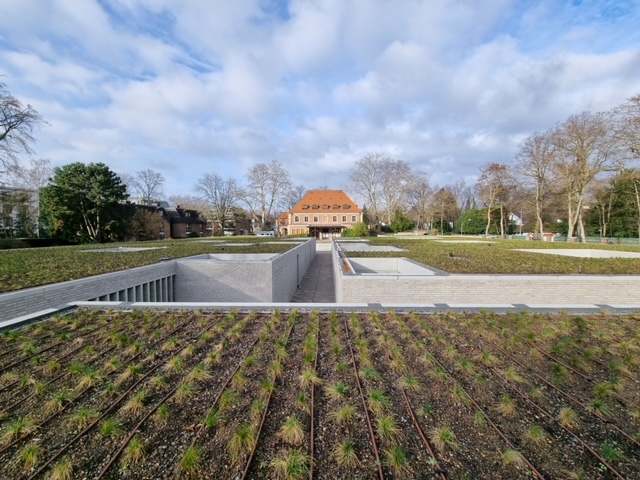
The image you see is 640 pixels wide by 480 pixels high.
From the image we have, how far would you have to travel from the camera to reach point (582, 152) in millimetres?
23094

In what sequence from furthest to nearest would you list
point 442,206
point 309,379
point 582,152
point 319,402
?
point 442,206, point 582,152, point 309,379, point 319,402

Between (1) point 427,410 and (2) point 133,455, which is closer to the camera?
(2) point 133,455

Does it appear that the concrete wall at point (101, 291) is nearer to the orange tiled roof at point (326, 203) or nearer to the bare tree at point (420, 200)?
the orange tiled roof at point (326, 203)

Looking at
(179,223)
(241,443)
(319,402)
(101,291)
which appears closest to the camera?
(241,443)

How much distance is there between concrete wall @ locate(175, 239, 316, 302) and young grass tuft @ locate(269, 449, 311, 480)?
7.32m

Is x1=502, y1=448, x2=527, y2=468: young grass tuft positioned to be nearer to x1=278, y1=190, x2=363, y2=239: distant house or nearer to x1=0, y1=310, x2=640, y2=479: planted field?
x1=0, y1=310, x2=640, y2=479: planted field

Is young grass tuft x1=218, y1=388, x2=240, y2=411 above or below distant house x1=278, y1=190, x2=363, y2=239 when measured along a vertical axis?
below

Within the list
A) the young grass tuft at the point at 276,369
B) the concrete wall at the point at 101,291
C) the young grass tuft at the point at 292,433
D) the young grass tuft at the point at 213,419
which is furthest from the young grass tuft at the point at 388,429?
the concrete wall at the point at 101,291

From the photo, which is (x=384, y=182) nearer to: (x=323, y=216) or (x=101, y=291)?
(x=323, y=216)

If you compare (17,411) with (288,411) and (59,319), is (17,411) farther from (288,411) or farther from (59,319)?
(59,319)

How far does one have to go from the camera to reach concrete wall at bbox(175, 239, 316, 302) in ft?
30.1

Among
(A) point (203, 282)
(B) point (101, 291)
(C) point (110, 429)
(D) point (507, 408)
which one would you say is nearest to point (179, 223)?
(A) point (203, 282)

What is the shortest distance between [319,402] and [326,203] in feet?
146

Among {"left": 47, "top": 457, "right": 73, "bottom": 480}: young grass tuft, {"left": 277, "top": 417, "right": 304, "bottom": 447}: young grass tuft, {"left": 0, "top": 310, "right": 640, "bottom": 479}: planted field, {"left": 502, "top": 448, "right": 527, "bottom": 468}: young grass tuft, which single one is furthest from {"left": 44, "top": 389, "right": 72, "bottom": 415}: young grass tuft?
{"left": 502, "top": 448, "right": 527, "bottom": 468}: young grass tuft
